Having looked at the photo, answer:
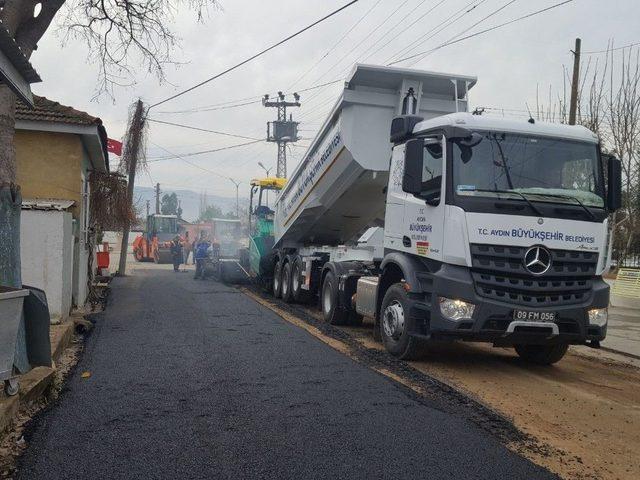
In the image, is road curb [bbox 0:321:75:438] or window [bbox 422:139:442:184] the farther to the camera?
window [bbox 422:139:442:184]

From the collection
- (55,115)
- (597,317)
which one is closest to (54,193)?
(55,115)

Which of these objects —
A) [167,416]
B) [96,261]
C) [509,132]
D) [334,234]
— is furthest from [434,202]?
[96,261]

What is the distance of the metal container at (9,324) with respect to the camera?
15.5ft

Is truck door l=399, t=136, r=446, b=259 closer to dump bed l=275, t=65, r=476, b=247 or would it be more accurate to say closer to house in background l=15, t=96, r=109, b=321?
dump bed l=275, t=65, r=476, b=247

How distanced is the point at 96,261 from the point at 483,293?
12.6m

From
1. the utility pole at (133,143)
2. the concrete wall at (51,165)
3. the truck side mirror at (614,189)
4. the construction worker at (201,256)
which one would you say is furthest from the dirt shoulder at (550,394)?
the utility pole at (133,143)

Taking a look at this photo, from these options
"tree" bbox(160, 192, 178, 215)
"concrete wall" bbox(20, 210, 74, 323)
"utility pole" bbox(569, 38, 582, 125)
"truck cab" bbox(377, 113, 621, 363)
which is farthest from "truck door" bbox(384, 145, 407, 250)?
"tree" bbox(160, 192, 178, 215)

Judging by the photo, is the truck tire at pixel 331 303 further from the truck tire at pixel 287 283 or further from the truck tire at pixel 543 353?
the truck tire at pixel 543 353

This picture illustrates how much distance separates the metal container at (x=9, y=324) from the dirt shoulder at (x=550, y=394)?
12.4ft

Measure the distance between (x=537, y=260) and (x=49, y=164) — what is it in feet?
28.1

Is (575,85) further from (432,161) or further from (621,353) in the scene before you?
(432,161)

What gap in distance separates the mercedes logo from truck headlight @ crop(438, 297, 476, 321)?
758 mm

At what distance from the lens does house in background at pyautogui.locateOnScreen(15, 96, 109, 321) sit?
9.68 meters

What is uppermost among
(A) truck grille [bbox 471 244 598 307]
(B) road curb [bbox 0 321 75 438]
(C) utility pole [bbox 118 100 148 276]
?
(C) utility pole [bbox 118 100 148 276]
